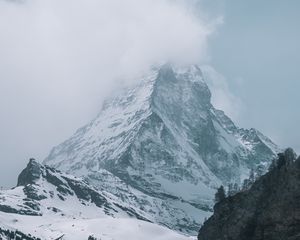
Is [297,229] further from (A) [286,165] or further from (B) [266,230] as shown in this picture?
(A) [286,165]

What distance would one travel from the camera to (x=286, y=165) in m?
198

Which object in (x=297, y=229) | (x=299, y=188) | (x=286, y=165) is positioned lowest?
(x=297, y=229)

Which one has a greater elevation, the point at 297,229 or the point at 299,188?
the point at 299,188

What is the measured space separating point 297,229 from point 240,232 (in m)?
24.1

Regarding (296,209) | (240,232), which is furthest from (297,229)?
(240,232)

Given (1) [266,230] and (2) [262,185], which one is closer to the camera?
(1) [266,230]

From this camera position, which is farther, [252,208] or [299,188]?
[252,208]

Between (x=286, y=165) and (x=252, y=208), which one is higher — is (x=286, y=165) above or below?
above

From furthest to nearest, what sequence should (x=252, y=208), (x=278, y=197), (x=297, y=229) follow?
(x=252, y=208)
(x=278, y=197)
(x=297, y=229)

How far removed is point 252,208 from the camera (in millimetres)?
196000

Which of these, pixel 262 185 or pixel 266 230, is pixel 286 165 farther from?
pixel 266 230

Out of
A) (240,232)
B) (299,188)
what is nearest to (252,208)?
(240,232)

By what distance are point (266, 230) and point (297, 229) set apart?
995cm

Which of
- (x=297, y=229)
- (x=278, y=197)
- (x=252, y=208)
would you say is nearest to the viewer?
(x=297, y=229)
